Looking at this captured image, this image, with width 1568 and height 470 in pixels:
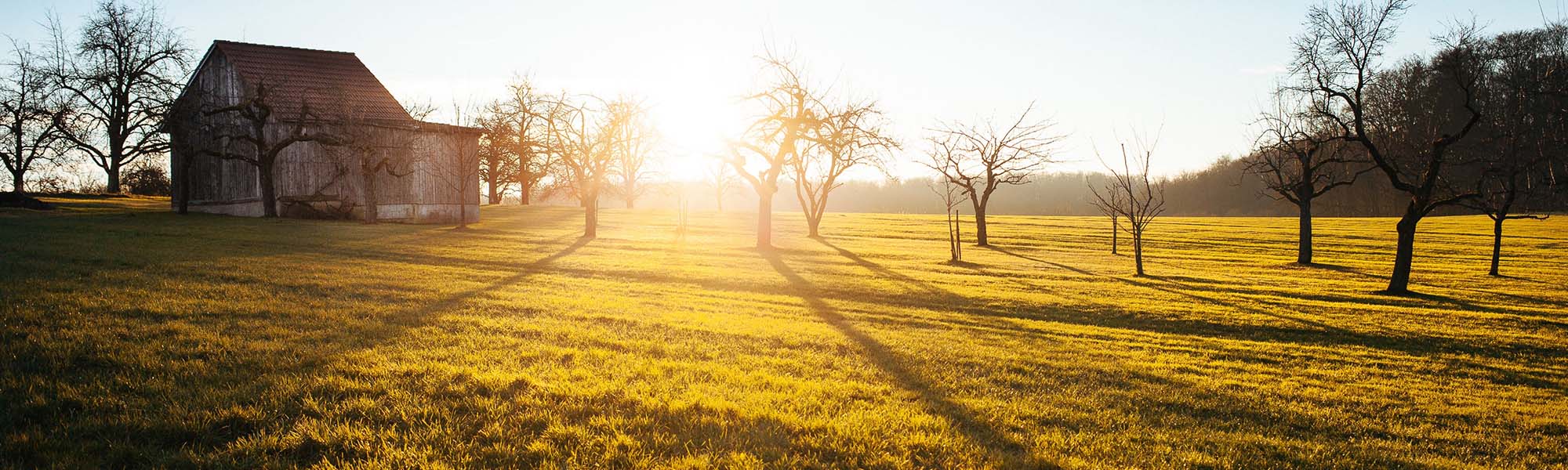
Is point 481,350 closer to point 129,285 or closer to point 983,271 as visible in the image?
point 129,285

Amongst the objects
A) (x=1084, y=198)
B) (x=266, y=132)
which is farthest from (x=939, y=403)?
(x=1084, y=198)

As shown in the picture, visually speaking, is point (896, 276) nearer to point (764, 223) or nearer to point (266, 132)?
point (764, 223)

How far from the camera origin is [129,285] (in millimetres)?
10328

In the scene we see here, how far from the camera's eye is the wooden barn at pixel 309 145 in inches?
1220

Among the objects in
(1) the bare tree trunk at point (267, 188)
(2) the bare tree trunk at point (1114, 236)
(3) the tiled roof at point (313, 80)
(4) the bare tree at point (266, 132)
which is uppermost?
(3) the tiled roof at point (313, 80)

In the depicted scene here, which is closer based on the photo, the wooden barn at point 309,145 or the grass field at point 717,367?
the grass field at point 717,367

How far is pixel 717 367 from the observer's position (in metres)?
7.28

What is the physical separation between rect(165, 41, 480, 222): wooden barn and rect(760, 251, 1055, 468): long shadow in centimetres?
2552

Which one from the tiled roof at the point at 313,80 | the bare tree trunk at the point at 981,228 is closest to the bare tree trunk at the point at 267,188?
the tiled roof at the point at 313,80

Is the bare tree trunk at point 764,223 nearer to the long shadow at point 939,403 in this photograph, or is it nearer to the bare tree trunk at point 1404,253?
the long shadow at point 939,403

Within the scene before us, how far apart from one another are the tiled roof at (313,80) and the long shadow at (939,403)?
29377 mm

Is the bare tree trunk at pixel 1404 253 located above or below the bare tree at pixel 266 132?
below

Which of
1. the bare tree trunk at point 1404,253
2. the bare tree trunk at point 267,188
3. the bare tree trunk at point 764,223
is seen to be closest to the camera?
the bare tree trunk at point 1404,253

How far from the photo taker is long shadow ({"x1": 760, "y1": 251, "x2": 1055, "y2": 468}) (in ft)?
16.9
